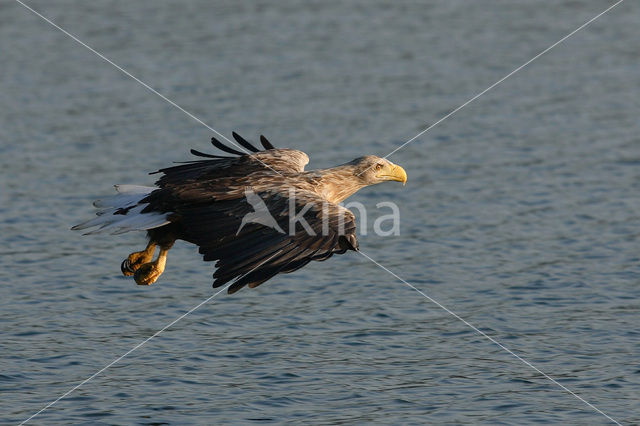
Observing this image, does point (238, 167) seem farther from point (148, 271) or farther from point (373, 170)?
point (373, 170)

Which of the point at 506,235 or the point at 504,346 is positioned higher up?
the point at 506,235

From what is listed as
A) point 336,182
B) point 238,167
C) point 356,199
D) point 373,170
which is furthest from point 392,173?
point 356,199

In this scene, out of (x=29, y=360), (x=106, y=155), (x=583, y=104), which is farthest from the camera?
(x=583, y=104)

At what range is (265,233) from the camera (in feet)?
26.2

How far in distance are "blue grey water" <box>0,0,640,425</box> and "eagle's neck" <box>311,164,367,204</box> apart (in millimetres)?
1250

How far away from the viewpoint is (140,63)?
19250 millimetres

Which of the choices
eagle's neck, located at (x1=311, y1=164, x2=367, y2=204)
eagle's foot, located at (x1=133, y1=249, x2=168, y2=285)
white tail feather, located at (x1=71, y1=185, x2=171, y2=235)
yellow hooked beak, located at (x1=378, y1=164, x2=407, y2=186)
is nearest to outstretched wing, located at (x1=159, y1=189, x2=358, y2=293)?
white tail feather, located at (x1=71, y1=185, x2=171, y2=235)

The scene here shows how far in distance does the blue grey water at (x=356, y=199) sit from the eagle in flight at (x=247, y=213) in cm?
118

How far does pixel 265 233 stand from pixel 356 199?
6012 mm

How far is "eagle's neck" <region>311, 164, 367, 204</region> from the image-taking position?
9.48 metres

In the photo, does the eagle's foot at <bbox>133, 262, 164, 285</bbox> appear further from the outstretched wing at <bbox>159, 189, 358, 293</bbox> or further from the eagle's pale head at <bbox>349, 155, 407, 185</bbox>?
the eagle's pale head at <bbox>349, 155, 407, 185</bbox>

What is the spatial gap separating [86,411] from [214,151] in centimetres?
722

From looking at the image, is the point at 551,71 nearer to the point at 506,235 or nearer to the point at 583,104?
the point at 583,104

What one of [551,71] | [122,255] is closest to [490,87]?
[551,71]
